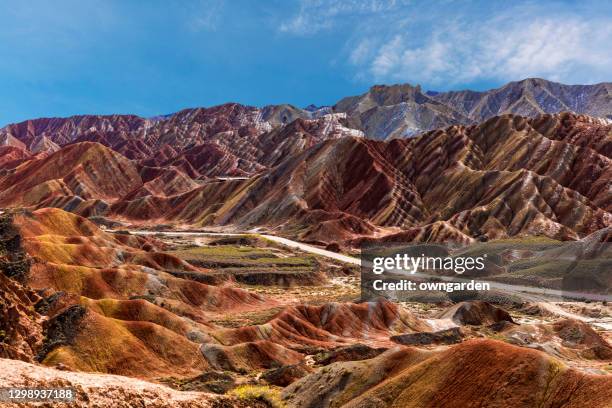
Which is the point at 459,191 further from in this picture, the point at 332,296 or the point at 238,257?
the point at 332,296

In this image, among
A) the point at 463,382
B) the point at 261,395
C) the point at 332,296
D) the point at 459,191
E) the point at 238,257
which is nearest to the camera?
the point at 463,382

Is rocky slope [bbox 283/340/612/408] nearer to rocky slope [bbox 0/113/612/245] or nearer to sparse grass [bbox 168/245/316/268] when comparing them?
sparse grass [bbox 168/245/316/268]

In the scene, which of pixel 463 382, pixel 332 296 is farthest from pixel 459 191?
pixel 463 382

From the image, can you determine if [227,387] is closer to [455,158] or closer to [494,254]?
[494,254]

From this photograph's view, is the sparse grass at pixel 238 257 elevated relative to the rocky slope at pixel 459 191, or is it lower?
lower

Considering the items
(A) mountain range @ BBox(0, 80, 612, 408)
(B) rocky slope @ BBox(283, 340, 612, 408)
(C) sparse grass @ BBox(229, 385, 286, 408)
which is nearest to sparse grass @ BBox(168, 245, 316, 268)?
(A) mountain range @ BBox(0, 80, 612, 408)

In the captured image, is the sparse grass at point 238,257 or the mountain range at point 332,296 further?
the sparse grass at point 238,257

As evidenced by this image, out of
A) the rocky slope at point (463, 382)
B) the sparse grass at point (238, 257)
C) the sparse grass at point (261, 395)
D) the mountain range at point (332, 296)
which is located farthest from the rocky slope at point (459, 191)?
the rocky slope at point (463, 382)

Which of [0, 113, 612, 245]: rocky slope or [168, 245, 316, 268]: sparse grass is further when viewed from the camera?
[0, 113, 612, 245]: rocky slope

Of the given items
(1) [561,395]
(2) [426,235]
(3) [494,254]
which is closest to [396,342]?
(1) [561,395]

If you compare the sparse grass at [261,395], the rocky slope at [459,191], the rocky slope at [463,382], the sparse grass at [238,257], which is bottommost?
the sparse grass at [261,395]

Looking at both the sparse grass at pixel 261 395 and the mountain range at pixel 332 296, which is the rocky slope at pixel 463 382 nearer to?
the mountain range at pixel 332 296
